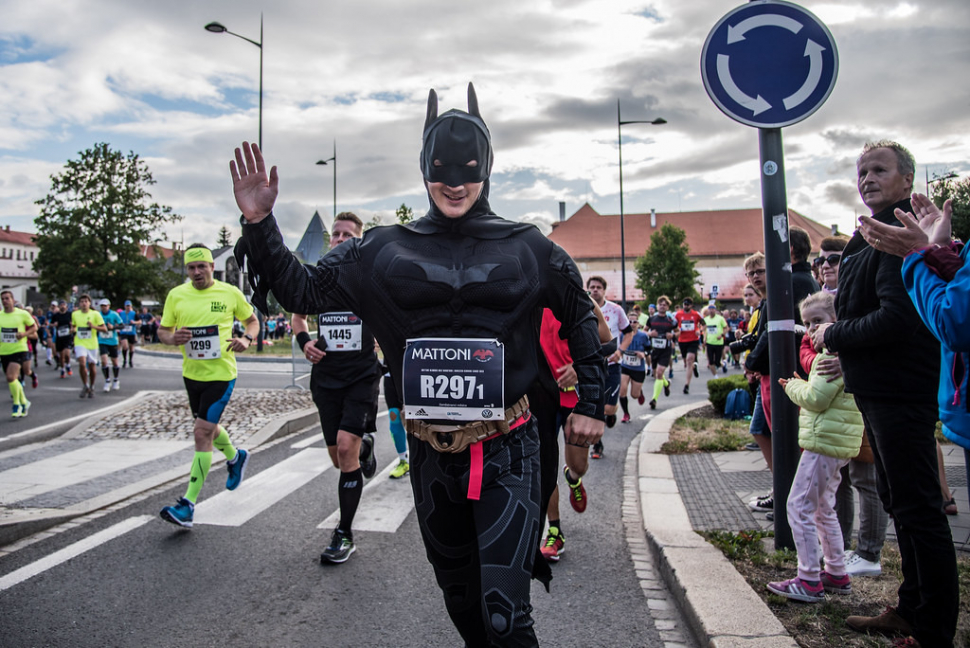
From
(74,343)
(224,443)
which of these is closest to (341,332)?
(224,443)

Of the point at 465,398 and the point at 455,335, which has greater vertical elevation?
the point at 455,335

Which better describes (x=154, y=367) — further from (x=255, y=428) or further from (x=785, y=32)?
(x=785, y=32)

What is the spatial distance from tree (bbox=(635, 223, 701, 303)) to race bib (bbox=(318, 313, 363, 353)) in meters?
57.9

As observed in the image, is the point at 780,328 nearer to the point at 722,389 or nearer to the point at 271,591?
the point at 271,591

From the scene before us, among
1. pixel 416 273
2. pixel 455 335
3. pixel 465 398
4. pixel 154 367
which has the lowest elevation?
pixel 154 367

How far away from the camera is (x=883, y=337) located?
10.2 ft

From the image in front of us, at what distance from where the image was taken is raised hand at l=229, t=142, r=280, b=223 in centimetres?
262

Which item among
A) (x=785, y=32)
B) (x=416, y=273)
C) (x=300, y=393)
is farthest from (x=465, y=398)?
(x=300, y=393)

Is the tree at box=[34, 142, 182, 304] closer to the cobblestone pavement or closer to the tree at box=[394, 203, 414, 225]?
the tree at box=[394, 203, 414, 225]

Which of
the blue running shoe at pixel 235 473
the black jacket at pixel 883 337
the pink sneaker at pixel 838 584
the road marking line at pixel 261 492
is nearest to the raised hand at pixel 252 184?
the black jacket at pixel 883 337

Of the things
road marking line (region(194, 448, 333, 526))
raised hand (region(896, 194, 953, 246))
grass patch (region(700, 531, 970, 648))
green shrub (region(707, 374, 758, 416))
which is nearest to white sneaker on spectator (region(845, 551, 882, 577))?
grass patch (region(700, 531, 970, 648))

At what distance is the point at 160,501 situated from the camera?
633 cm

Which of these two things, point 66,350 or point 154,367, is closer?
point 66,350

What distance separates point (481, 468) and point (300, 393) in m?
12.6
